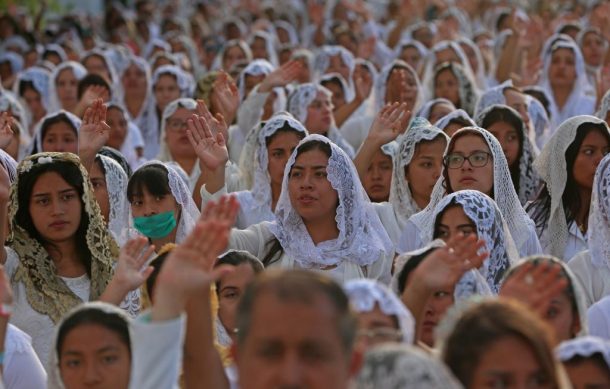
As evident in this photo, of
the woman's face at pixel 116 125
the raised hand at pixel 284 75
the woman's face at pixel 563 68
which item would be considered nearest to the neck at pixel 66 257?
the raised hand at pixel 284 75

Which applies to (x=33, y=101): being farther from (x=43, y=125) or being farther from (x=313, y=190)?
(x=313, y=190)

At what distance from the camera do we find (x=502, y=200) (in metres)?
7.77

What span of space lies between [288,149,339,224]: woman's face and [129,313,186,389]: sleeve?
2.83 meters

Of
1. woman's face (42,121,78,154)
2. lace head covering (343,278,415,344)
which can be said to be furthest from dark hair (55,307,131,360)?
woman's face (42,121,78,154)

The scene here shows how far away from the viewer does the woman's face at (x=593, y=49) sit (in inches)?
556

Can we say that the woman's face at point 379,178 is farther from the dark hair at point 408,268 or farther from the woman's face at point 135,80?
the woman's face at point 135,80

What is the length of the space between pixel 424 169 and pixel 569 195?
0.83m

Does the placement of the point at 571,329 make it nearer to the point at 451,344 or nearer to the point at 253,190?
the point at 451,344

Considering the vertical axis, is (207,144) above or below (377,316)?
above

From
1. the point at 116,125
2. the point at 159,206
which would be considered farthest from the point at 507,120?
the point at 116,125

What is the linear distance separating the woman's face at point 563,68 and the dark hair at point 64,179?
663cm

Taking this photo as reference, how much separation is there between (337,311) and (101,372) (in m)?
1.28

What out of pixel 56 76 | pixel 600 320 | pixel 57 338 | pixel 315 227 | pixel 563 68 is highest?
pixel 56 76

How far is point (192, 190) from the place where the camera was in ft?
30.4
